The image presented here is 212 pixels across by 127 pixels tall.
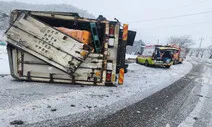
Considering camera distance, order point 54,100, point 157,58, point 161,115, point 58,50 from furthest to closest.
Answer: point 157,58
point 58,50
point 54,100
point 161,115

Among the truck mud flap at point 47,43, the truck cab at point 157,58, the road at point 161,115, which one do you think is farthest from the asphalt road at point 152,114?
the truck cab at point 157,58

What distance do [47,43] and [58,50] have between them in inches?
17.5

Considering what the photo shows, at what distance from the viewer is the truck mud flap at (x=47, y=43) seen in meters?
6.14

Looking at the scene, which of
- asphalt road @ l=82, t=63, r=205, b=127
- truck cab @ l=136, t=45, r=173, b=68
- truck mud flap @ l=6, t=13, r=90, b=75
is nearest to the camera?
asphalt road @ l=82, t=63, r=205, b=127

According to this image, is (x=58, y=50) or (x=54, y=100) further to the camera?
(x=58, y=50)

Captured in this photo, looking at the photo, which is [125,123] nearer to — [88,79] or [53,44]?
[88,79]

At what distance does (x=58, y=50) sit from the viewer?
20.3 ft

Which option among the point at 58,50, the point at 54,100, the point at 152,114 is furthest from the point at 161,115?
the point at 58,50

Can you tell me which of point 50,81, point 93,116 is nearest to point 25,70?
point 50,81

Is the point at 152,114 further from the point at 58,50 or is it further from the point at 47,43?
the point at 47,43

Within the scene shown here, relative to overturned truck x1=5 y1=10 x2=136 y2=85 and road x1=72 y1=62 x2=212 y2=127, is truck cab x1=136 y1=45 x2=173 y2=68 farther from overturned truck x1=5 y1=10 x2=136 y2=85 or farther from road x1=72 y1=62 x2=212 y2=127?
road x1=72 y1=62 x2=212 y2=127

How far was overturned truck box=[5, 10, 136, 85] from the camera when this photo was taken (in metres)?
6.15

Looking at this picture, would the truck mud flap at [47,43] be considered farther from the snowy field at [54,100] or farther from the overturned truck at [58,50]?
the snowy field at [54,100]

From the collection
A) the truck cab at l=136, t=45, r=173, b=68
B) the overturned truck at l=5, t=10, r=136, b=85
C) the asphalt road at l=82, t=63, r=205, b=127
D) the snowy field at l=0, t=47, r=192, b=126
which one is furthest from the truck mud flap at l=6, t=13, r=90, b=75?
the truck cab at l=136, t=45, r=173, b=68
